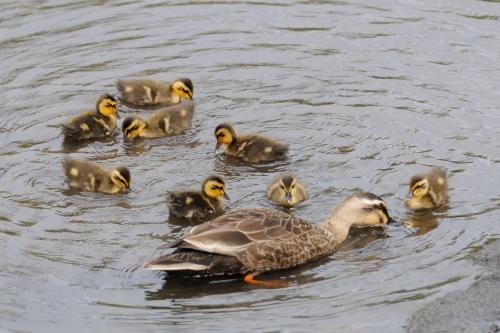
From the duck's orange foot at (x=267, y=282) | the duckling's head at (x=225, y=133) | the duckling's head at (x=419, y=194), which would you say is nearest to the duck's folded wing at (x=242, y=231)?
the duck's orange foot at (x=267, y=282)

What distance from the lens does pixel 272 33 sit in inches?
472

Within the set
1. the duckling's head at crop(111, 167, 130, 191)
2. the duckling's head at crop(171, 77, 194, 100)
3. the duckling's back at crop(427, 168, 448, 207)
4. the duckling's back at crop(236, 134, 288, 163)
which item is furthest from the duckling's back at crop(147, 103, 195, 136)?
the duckling's back at crop(427, 168, 448, 207)

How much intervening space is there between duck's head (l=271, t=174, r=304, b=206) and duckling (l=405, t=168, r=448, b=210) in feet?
2.61

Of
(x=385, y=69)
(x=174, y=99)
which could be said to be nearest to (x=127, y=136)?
(x=174, y=99)

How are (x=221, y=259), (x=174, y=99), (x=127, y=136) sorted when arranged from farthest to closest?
(x=174, y=99) < (x=127, y=136) < (x=221, y=259)

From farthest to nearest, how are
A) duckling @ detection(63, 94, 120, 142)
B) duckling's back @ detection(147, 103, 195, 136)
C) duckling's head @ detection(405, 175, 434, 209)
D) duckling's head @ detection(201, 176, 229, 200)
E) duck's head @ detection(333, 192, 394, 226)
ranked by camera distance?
duckling's back @ detection(147, 103, 195, 136) → duckling @ detection(63, 94, 120, 142) → duckling's head @ detection(201, 176, 229, 200) → duckling's head @ detection(405, 175, 434, 209) → duck's head @ detection(333, 192, 394, 226)

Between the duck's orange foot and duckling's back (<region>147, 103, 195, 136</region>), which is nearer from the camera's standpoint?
the duck's orange foot

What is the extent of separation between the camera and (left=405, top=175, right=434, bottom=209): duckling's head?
8156 mm

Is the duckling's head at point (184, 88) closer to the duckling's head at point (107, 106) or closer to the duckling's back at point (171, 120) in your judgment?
the duckling's back at point (171, 120)

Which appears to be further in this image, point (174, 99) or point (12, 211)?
point (174, 99)

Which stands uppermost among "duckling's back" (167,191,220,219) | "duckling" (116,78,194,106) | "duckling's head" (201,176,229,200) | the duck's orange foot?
"duckling" (116,78,194,106)

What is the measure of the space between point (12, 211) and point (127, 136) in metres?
1.79

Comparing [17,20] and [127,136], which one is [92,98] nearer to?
[127,136]

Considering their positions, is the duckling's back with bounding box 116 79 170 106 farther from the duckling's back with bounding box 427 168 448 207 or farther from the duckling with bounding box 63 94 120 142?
the duckling's back with bounding box 427 168 448 207
